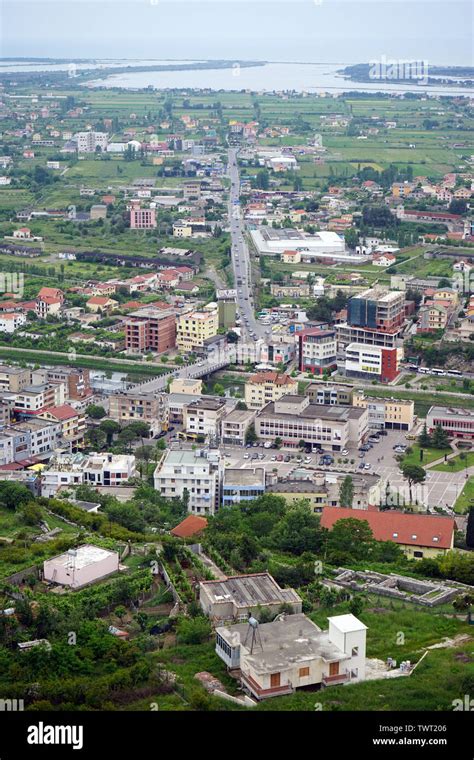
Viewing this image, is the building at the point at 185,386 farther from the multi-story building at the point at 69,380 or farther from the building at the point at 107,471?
the building at the point at 107,471

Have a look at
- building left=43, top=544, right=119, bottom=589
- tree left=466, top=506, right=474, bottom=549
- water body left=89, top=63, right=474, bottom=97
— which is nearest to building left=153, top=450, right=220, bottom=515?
tree left=466, top=506, right=474, bottom=549

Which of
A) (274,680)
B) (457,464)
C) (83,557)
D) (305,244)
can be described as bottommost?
(457,464)

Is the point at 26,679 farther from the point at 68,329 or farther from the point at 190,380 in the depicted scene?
the point at 68,329

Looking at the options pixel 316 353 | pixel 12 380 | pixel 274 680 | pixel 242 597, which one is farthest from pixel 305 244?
pixel 274 680

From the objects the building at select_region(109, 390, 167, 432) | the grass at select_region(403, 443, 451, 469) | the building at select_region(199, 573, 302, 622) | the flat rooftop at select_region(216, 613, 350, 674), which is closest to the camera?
the flat rooftop at select_region(216, 613, 350, 674)

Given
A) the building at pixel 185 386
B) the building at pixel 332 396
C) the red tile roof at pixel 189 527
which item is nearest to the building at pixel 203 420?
the building at pixel 185 386

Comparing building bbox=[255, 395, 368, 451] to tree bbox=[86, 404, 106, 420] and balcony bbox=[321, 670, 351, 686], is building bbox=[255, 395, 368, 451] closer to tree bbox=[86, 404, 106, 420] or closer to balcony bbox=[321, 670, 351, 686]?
tree bbox=[86, 404, 106, 420]

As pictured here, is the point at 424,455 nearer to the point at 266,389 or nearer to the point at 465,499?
the point at 465,499
